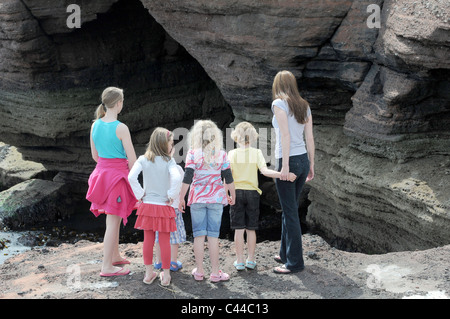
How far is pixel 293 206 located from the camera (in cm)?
591

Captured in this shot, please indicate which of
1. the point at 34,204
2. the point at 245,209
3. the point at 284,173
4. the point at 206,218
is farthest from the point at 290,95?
the point at 34,204

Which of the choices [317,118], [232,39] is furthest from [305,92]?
[232,39]

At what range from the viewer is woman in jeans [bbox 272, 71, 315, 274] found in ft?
18.7

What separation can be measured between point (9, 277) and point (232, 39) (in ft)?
15.3

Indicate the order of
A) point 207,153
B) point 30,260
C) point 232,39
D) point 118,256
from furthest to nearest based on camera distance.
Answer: point 232,39, point 30,260, point 118,256, point 207,153

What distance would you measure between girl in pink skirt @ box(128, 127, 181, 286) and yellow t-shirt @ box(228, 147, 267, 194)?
74cm

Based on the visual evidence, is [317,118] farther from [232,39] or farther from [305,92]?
[232,39]

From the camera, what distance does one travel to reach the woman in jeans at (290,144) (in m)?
5.69

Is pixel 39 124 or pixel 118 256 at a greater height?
pixel 39 124

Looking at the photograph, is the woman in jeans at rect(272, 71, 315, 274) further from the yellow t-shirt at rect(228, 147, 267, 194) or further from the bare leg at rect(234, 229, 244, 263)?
the bare leg at rect(234, 229, 244, 263)

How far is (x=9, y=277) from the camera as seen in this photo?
6555mm

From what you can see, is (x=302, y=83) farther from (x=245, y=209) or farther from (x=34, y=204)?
(x=34, y=204)

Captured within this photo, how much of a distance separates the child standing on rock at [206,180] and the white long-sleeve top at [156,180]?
0.13m

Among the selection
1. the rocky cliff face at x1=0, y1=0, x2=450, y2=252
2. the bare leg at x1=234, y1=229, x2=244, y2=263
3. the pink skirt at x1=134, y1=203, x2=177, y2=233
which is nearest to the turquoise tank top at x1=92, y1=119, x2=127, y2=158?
the pink skirt at x1=134, y1=203, x2=177, y2=233
